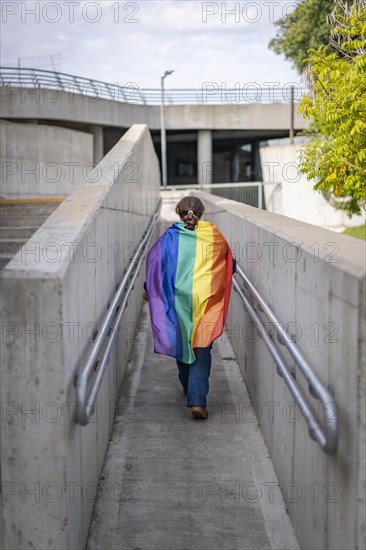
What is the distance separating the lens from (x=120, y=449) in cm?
452

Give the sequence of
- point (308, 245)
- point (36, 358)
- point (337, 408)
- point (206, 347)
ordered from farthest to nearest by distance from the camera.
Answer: point (206, 347) → point (308, 245) → point (36, 358) → point (337, 408)

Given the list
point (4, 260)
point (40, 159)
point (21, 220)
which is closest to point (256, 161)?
point (40, 159)

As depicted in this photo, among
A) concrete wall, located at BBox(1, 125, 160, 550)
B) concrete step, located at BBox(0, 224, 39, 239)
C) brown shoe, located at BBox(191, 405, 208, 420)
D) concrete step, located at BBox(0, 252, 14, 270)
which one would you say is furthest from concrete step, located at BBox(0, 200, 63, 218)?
concrete wall, located at BBox(1, 125, 160, 550)

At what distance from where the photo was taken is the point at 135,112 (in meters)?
31.8

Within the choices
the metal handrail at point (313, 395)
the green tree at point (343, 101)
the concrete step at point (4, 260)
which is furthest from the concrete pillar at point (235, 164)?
the metal handrail at point (313, 395)

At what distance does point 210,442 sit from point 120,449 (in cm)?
64

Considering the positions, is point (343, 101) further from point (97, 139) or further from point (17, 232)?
point (97, 139)

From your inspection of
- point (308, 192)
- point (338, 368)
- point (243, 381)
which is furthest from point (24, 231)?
point (308, 192)

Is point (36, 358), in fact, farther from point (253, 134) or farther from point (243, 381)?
point (253, 134)

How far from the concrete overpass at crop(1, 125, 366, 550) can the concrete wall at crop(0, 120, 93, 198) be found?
1091 centimetres

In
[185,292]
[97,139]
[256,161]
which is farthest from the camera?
[256,161]

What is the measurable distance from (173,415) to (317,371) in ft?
7.44

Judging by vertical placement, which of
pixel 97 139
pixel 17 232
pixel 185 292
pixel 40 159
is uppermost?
pixel 97 139

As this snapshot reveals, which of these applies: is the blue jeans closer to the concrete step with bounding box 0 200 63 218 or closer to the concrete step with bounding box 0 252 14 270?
the concrete step with bounding box 0 252 14 270
